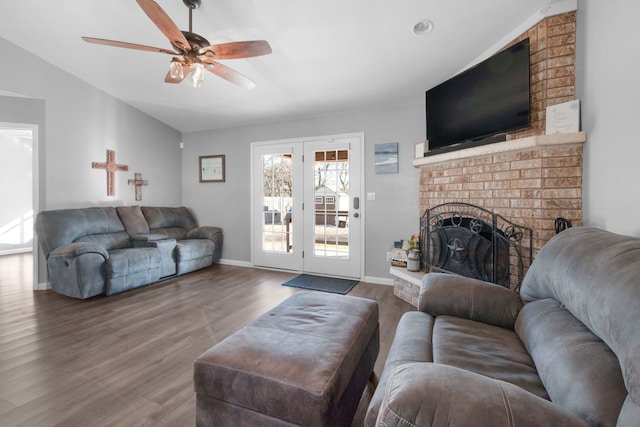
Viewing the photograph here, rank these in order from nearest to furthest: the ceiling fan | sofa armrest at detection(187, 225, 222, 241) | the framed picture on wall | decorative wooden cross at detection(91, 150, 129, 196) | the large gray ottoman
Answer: the large gray ottoman, the ceiling fan, decorative wooden cross at detection(91, 150, 129, 196), sofa armrest at detection(187, 225, 222, 241), the framed picture on wall

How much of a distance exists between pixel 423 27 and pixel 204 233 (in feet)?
13.7

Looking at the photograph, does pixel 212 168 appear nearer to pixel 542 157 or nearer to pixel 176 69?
pixel 176 69

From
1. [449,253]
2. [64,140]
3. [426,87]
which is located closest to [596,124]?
[449,253]

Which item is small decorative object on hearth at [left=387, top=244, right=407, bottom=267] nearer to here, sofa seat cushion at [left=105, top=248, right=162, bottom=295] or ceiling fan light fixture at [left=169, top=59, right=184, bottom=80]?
ceiling fan light fixture at [left=169, top=59, right=184, bottom=80]

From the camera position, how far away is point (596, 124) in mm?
1981

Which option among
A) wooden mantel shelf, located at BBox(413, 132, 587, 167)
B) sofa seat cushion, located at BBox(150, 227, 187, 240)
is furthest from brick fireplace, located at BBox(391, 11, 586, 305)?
sofa seat cushion, located at BBox(150, 227, 187, 240)

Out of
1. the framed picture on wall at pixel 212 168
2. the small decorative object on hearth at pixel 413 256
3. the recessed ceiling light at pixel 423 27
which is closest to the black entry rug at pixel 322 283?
the small decorative object on hearth at pixel 413 256

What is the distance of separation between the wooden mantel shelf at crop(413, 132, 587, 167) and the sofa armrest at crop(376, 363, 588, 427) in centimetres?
203

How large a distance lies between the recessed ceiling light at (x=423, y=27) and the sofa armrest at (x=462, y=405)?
261cm

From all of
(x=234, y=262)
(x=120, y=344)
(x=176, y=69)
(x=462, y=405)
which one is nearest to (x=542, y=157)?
(x=462, y=405)

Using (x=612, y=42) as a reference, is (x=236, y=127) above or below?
above

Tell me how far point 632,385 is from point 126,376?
2.39 metres

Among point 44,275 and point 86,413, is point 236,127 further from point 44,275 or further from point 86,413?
point 86,413

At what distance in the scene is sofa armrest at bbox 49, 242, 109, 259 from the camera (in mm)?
3213
